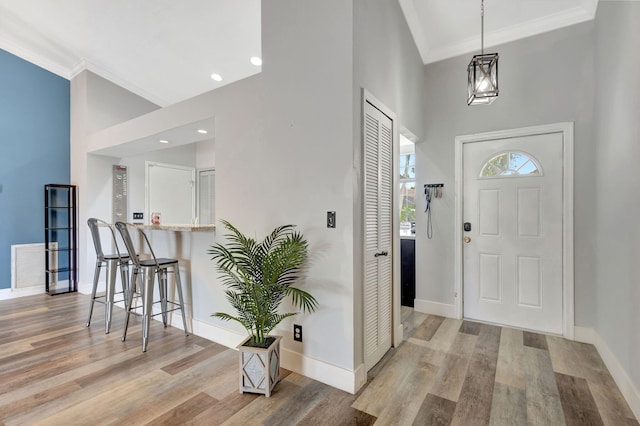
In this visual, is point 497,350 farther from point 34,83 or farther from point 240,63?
point 34,83

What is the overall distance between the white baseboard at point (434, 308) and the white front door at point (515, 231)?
0.52 feet

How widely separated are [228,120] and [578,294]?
Answer: 3660 millimetres

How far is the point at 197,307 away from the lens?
2998 mm

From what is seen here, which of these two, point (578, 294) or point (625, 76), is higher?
point (625, 76)

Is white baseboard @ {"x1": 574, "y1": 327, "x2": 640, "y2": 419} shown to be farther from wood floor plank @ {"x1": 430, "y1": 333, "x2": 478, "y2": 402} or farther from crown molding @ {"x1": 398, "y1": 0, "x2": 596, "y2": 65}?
crown molding @ {"x1": 398, "y1": 0, "x2": 596, "y2": 65}

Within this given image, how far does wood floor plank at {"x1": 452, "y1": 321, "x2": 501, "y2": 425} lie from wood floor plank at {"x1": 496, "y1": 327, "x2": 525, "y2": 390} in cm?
4

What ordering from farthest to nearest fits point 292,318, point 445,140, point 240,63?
point 240,63, point 445,140, point 292,318

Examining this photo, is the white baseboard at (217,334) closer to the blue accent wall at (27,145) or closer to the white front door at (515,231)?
the white front door at (515,231)

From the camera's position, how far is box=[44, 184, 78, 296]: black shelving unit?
4598 mm

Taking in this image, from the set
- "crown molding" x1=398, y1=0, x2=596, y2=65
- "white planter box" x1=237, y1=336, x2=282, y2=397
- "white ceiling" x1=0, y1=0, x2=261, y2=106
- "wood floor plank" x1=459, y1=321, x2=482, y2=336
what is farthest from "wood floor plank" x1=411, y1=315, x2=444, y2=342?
"white ceiling" x1=0, y1=0, x2=261, y2=106

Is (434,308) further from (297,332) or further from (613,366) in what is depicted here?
(297,332)

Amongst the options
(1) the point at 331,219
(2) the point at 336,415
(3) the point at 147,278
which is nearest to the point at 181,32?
(3) the point at 147,278

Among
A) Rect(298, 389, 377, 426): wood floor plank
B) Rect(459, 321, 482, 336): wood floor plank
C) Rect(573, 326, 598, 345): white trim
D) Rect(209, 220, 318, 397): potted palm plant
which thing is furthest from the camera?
Rect(459, 321, 482, 336): wood floor plank

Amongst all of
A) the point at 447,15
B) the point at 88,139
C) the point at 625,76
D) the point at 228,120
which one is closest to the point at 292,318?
the point at 228,120
